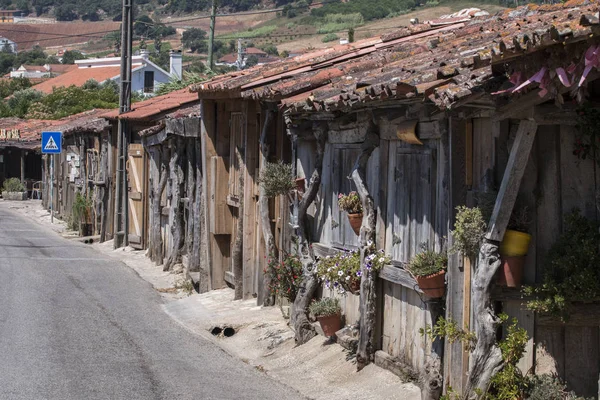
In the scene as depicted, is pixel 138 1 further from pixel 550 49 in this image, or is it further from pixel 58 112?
pixel 550 49

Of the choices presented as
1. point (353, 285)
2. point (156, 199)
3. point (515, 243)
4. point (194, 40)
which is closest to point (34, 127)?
point (156, 199)

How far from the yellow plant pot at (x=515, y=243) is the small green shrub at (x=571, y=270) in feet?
0.63

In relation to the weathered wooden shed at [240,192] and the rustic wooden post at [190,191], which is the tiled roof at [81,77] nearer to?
the rustic wooden post at [190,191]

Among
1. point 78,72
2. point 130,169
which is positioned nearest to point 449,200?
point 130,169

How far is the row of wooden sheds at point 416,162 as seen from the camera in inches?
264

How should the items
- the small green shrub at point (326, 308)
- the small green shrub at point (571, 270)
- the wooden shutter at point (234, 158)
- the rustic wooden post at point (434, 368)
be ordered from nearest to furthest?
the small green shrub at point (571, 270)
the rustic wooden post at point (434, 368)
the small green shrub at point (326, 308)
the wooden shutter at point (234, 158)

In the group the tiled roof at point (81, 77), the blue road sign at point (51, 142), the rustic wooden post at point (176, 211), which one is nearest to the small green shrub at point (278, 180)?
the rustic wooden post at point (176, 211)

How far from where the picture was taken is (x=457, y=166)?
7.50m

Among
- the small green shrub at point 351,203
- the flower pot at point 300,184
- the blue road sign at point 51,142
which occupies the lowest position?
the small green shrub at point 351,203

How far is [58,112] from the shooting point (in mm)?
51656

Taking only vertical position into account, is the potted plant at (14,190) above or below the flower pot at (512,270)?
below

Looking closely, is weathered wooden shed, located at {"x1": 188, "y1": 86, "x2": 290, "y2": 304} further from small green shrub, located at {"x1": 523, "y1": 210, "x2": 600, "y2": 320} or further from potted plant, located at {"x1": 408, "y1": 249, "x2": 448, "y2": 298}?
small green shrub, located at {"x1": 523, "y1": 210, "x2": 600, "y2": 320}

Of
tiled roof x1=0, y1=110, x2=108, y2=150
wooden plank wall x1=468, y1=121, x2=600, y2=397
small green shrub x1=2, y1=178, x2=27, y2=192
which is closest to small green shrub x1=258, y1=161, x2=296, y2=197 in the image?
wooden plank wall x1=468, y1=121, x2=600, y2=397

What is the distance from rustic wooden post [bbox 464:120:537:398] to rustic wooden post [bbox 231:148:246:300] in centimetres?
743
